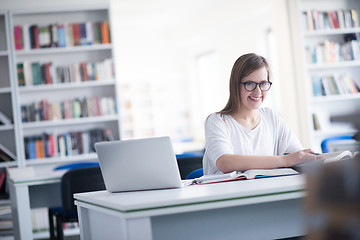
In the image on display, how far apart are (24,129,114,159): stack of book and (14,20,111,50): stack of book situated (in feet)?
3.14

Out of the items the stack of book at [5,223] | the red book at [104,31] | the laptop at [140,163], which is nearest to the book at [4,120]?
the stack of book at [5,223]

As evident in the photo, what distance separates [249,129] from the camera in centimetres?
253

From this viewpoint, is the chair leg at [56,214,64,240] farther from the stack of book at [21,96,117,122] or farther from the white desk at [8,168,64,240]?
the stack of book at [21,96,117,122]

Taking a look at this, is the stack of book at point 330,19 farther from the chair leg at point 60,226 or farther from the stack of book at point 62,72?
the chair leg at point 60,226

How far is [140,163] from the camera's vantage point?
1.82 meters

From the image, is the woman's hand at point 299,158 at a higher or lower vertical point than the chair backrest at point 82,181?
higher

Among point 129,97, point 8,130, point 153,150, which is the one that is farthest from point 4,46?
point 129,97

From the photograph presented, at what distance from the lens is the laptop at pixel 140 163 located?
5.87ft

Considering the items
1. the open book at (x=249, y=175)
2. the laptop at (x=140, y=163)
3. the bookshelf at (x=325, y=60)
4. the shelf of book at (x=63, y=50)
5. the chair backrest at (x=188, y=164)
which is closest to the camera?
the laptop at (x=140, y=163)

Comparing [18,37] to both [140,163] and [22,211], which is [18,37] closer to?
[22,211]

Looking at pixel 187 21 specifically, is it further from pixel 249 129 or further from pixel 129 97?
pixel 249 129

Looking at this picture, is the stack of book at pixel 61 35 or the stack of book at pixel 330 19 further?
the stack of book at pixel 330 19

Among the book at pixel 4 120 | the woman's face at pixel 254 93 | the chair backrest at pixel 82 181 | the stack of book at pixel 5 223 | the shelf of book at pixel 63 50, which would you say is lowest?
the stack of book at pixel 5 223

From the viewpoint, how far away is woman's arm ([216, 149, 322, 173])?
2.09 m
